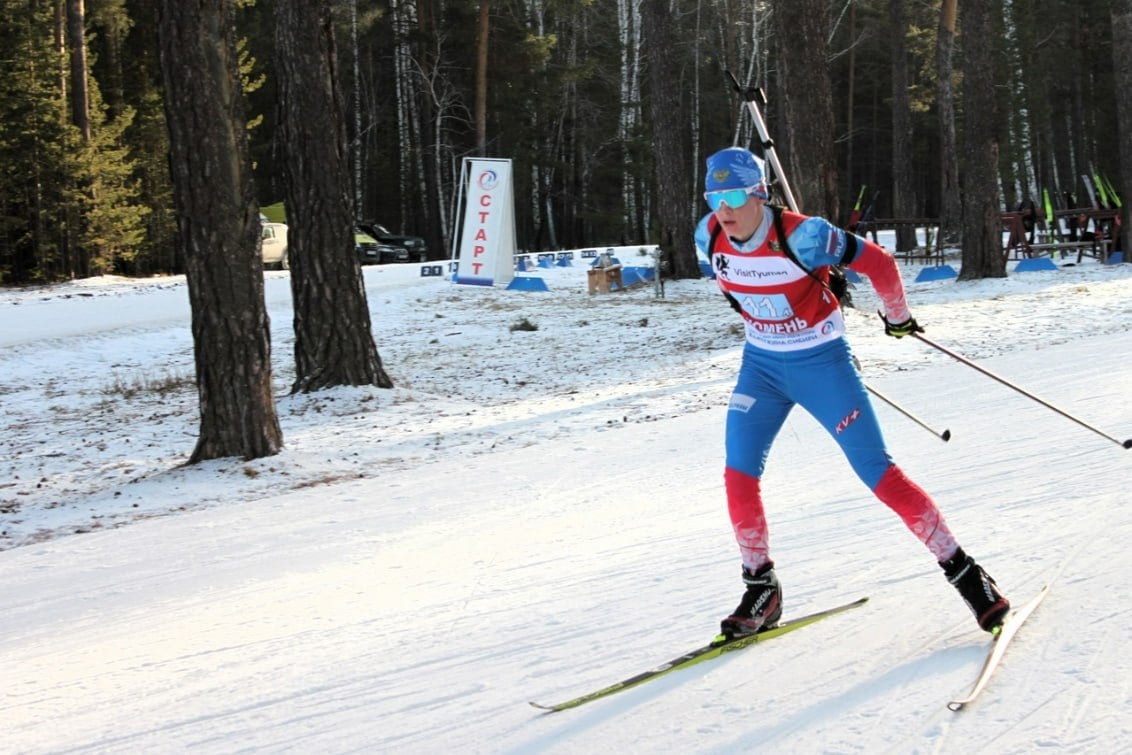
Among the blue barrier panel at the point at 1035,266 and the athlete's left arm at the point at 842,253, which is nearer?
the athlete's left arm at the point at 842,253

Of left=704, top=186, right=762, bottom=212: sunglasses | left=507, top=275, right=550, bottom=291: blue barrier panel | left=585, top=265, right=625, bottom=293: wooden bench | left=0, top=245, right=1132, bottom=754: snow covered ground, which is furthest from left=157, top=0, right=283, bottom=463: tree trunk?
left=507, top=275, right=550, bottom=291: blue barrier panel

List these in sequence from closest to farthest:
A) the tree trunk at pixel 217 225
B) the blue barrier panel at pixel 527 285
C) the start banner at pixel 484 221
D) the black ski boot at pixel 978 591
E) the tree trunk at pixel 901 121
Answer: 1. the black ski boot at pixel 978 591
2. the tree trunk at pixel 217 225
3. the blue barrier panel at pixel 527 285
4. the start banner at pixel 484 221
5. the tree trunk at pixel 901 121

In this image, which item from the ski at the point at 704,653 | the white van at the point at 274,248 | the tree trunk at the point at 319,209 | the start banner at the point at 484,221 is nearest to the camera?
the ski at the point at 704,653

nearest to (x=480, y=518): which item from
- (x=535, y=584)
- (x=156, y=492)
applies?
(x=535, y=584)

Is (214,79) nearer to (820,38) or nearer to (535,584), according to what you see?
(535,584)

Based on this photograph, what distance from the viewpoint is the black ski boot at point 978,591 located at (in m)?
3.89

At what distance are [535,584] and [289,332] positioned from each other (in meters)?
12.9

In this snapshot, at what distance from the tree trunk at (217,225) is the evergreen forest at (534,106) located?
7.92m

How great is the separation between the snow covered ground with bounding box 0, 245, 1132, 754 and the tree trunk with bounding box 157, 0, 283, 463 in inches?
16.3

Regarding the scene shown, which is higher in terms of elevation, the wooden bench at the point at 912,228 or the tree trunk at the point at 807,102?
the tree trunk at the point at 807,102

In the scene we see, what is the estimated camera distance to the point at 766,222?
4074 millimetres

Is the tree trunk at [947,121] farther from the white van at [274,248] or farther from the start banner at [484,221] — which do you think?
the white van at [274,248]

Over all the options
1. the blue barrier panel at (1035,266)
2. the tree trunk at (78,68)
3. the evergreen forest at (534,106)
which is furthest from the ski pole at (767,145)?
the tree trunk at (78,68)

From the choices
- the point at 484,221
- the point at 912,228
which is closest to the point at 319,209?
the point at 484,221
